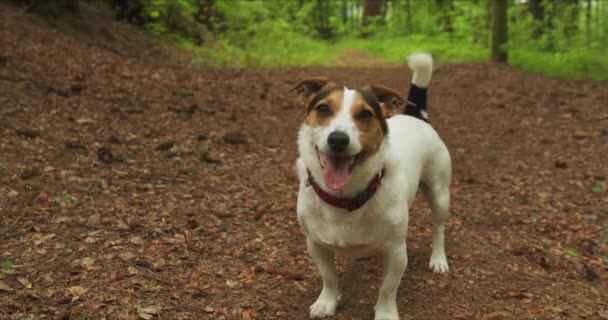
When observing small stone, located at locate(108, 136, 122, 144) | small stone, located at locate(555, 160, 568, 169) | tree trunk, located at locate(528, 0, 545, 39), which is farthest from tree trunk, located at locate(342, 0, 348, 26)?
small stone, located at locate(108, 136, 122, 144)

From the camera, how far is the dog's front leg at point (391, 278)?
3.60 meters

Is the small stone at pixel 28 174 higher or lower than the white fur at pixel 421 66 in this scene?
lower

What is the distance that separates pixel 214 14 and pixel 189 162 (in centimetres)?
1127

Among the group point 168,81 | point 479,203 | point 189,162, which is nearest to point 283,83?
point 168,81

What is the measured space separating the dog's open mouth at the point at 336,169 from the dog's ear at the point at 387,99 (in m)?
0.53

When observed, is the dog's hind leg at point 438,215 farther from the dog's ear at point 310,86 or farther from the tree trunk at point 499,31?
the tree trunk at point 499,31

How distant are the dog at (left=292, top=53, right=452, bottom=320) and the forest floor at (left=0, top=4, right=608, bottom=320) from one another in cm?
48

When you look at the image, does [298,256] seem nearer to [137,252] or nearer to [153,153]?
[137,252]

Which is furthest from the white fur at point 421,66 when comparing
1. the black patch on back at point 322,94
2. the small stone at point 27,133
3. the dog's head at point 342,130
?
the small stone at point 27,133

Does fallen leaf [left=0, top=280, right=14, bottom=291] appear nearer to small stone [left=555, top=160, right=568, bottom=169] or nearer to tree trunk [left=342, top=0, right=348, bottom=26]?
small stone [left=555, top=160, right=568, bottom=169]

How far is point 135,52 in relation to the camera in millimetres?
11125

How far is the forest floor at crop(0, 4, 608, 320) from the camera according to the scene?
3.94m

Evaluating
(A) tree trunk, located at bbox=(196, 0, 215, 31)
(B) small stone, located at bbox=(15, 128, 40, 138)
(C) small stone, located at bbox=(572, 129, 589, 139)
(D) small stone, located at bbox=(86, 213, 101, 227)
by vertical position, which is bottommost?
(C) small stone, located at bbox=(572, 129, 589, 139)

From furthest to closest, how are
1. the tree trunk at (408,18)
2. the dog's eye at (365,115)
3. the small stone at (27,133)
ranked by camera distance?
the tree trunk at (408,18), the small stone at (27,133), the dog's eye at (365,115)
